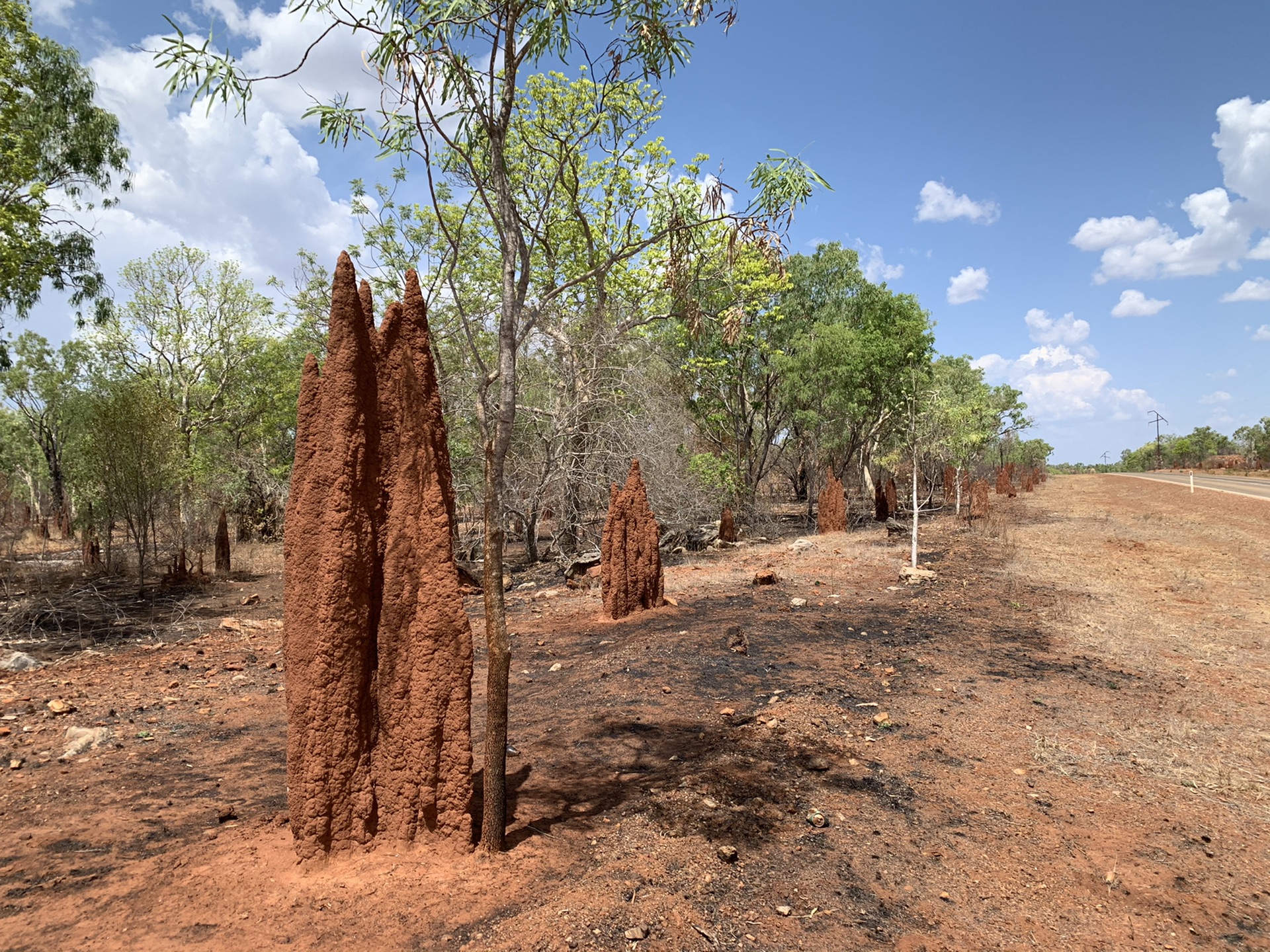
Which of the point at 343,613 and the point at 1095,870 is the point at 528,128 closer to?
the point at 343,613

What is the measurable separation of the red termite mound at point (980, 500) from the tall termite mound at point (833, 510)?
5869 millimetres

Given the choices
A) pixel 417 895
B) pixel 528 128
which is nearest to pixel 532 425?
pixel 528 128

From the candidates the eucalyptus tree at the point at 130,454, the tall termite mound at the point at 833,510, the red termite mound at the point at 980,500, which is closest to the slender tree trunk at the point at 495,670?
the eucalyptus tree at the point at 130,454

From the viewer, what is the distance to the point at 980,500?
24641 millimetres

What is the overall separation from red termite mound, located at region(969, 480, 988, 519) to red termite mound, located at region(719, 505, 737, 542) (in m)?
9.62

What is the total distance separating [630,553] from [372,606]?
6.94m

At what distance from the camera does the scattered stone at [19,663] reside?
8.88 meters

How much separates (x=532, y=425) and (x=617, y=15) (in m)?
13.1

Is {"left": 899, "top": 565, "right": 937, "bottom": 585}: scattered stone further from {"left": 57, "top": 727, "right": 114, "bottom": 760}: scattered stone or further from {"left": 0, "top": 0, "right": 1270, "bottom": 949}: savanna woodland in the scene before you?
{"left": 57, "top": 727, "right": 114, "bottom": 760}: scattered stone

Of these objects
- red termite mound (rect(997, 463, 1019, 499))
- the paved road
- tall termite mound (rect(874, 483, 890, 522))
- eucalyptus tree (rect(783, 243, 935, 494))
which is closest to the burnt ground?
eucalyptus tree (rect(783, 243, 935, 494))

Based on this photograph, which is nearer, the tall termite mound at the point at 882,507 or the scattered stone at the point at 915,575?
the scattered stone at the point at 915,575

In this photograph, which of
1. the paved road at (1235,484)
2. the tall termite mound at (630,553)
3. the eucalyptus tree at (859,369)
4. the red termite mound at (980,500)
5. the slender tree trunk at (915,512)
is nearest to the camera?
the tall termite mound at (630,553)

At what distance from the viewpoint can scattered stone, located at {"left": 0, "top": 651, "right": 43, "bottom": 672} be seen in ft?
29.1

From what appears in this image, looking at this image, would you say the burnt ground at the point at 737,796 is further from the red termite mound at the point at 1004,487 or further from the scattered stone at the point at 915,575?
A: the red termite mound at the point at 1004,487
